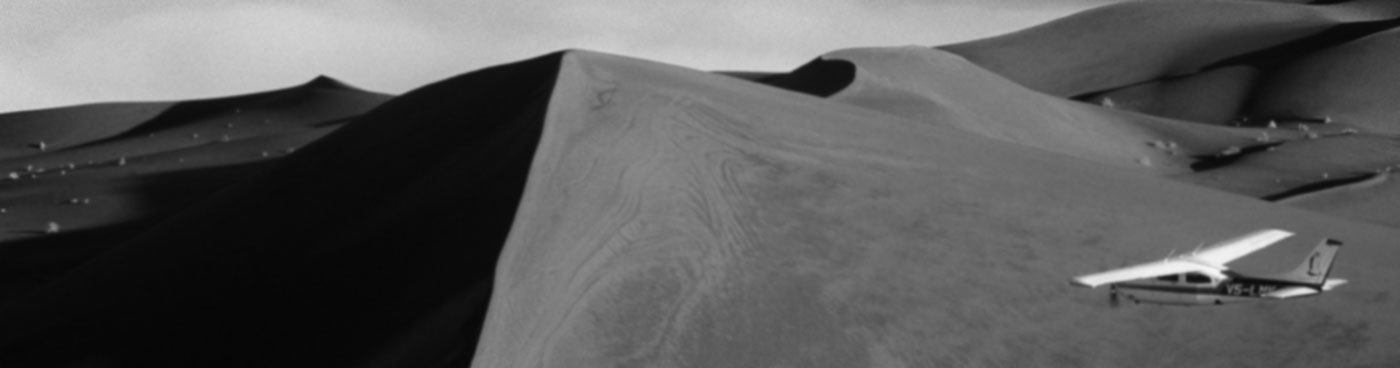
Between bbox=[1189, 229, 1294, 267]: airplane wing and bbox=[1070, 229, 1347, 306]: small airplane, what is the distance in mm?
18

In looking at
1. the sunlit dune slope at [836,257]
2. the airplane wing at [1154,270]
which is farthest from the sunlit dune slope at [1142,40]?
the airplane wing at [1154,270]

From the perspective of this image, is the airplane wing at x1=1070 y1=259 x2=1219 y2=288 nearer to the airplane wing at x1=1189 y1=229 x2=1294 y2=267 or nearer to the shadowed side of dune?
the airplane wing at x1=1189 y1=229 x2=1294 y2=267

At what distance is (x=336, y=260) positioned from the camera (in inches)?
708

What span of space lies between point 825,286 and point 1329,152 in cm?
3406

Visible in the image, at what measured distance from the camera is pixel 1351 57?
234 ft

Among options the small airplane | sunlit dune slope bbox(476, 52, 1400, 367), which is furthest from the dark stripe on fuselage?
sunlit dune slope bbox(476, 52, 1400, 367)

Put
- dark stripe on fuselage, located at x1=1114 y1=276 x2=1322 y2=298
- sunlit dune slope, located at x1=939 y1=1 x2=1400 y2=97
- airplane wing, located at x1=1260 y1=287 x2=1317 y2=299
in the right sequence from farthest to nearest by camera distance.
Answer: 1. sunlit dune slope, located at x1=939 y1=1 x2=1400 y2=97
2. airplane wing, located at x1=1260 y1=287 x2=1317 y2=299
3. dark stripe on fuselage, located at x1=1114 y1=276 x2=1322 y2=298

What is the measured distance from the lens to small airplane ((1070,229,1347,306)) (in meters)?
13.2

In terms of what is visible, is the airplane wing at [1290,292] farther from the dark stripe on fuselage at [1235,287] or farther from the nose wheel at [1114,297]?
the nose wheel at [1114,297]

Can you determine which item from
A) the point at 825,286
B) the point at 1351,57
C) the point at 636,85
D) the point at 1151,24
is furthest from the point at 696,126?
the point at 1151,24

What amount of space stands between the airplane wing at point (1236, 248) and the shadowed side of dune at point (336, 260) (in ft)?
18.3

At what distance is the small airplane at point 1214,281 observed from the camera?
13156 millimetres

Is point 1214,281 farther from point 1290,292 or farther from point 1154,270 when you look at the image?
point 1290,292

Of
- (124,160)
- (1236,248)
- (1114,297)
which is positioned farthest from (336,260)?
(124,160)
